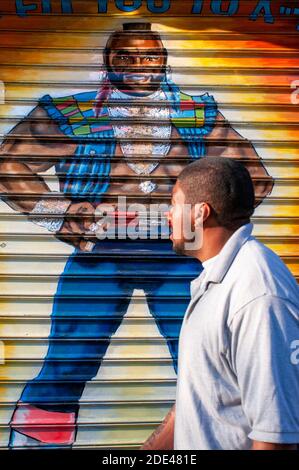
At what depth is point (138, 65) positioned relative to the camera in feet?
13.3

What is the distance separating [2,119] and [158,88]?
1.02 meters

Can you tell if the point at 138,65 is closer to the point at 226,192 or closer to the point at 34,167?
the point at 34,167

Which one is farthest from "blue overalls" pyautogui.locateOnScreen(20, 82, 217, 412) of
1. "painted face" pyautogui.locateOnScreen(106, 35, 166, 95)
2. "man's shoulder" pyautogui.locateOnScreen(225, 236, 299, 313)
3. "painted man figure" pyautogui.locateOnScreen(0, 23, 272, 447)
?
"man's shoulder" pyautogui.locateOnScreen(225, 236, 299, 313)

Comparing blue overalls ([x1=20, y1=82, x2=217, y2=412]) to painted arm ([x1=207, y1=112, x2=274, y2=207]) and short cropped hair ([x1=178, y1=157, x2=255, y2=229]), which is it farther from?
short cropped hair ([x1=178, y1=157, x2=255, y2=229])

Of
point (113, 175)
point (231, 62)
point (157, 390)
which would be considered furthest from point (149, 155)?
point (157, 390)

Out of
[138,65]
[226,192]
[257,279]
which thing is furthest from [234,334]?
[138,65]

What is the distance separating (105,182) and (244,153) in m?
0.92

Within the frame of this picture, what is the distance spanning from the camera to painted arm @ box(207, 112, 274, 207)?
4051 millimetres

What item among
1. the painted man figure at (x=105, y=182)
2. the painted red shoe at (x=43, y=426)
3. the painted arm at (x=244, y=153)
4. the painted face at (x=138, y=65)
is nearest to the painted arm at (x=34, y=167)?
the painted man figure at (x=105, y=182)

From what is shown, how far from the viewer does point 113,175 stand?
4023 mm
